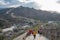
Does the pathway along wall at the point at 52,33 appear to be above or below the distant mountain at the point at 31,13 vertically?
below

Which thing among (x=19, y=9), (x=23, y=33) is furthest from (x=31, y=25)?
(x=19, y=9)

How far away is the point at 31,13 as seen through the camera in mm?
13359

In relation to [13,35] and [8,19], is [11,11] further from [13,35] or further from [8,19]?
[13,35]

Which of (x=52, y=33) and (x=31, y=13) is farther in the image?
(x=31, y=13)

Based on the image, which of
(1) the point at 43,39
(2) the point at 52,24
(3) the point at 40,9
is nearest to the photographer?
(1) the point at 43,39

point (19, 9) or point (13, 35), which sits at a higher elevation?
point (19, 9)

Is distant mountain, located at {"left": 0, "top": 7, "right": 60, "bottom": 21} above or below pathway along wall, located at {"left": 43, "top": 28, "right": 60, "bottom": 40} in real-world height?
above

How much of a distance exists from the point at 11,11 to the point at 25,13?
1148mm

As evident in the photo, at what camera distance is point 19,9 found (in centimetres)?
1398

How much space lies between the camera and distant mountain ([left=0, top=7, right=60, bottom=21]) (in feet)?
43.1

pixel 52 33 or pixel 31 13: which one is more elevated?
pixel 31 13

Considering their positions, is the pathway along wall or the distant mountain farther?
the distant mountain

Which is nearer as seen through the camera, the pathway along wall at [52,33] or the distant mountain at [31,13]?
the pathway along wall at [52,33]

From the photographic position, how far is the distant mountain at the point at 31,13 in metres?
13.1
